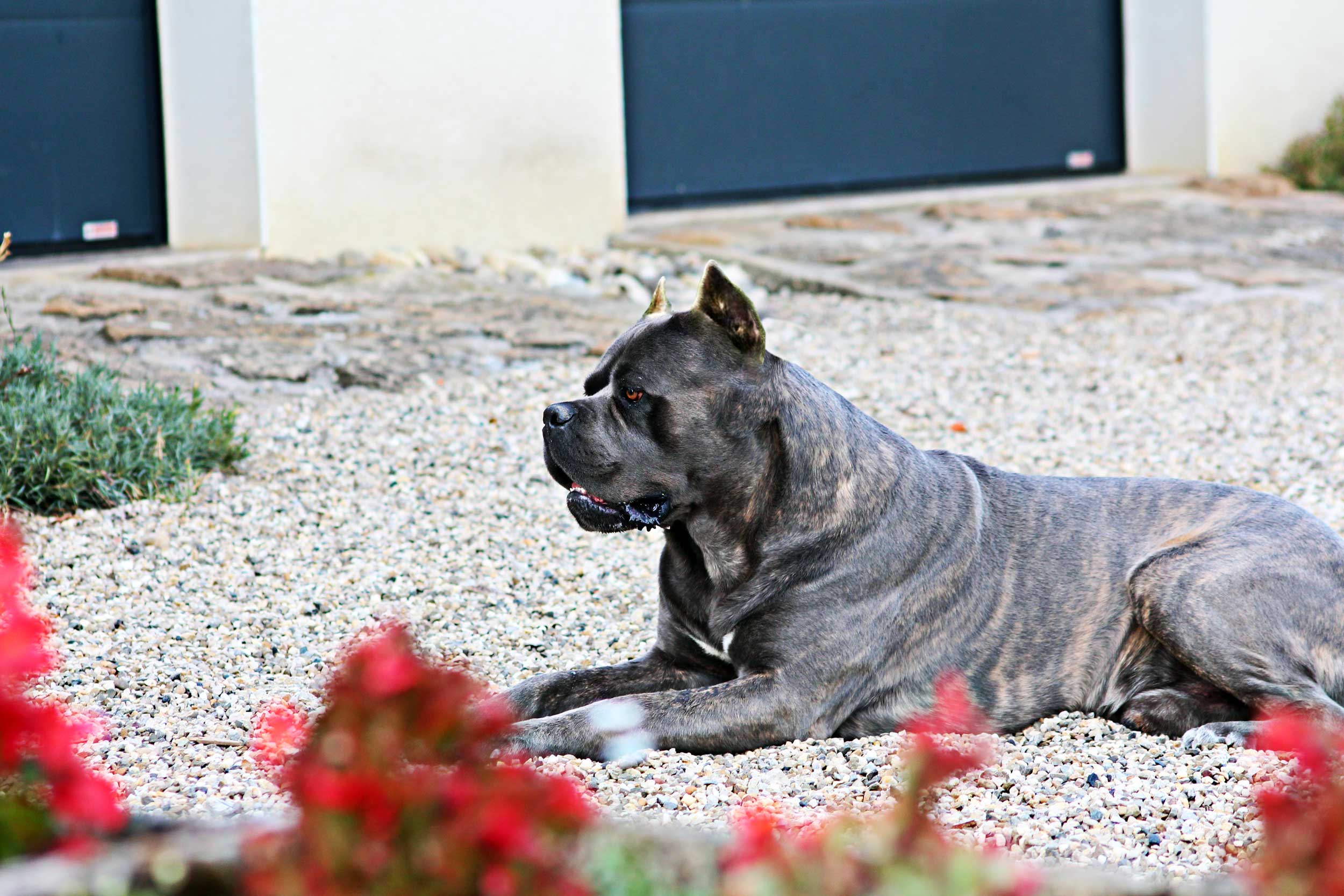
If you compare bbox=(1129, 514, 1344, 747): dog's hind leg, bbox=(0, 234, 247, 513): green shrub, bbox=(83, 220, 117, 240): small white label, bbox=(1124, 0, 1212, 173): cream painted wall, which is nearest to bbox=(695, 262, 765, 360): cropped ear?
bbox=(1129, 514, 1344, 747): dog's hind leg

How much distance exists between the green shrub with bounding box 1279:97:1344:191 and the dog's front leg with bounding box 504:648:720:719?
11.2 m

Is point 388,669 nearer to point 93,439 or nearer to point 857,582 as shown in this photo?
point 857,582

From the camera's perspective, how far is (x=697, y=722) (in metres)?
3.53

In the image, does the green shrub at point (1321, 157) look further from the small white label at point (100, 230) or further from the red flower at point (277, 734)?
the red flower at point (277, 734)

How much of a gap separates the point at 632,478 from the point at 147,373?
14.4ft

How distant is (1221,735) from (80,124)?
8.37 m

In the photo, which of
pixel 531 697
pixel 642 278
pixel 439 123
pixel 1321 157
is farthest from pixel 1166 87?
pixel 531 697

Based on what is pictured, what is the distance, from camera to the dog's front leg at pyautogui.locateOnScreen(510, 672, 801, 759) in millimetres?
3514

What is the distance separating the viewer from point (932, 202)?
12.5 meters

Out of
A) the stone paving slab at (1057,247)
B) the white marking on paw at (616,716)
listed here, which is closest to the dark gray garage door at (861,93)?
the stone paving slab at (1057,247)

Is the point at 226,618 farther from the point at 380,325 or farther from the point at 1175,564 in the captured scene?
the point at 380,325

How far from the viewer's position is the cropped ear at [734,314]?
11.8 feet

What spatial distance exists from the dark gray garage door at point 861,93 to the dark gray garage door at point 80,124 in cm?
373

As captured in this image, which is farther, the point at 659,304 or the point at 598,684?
the point at 659,304
